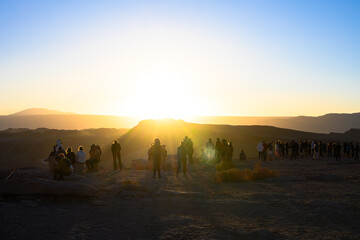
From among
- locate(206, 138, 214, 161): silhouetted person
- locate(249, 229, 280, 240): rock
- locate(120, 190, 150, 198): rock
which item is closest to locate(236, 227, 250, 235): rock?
locate(249, 229, 280, 240): rock

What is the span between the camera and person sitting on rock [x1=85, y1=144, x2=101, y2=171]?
734 inches

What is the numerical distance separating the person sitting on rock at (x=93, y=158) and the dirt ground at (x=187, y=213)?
6.18 meters

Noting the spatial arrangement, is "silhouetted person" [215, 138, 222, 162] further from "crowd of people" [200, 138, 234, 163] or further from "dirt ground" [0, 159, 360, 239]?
"dirt ground" [0, 159, 360, 239]

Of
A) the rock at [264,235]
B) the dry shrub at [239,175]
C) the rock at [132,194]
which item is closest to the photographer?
the rock at [264,235]

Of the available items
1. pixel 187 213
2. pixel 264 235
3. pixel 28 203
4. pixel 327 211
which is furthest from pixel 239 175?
pixel 28 203

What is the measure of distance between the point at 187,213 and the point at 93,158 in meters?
10.5

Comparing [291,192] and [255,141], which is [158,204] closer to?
[291,192]

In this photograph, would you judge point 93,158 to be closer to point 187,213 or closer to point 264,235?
point 187,213

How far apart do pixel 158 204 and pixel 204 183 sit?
5146mm

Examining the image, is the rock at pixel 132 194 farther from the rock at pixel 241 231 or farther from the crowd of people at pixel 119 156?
the rock at pixel 241 231

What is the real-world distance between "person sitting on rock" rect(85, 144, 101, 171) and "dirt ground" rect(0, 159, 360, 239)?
6180 mm

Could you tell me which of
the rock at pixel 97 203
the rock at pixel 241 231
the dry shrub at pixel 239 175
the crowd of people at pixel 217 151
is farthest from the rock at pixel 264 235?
the crowd of people at pixel 217 151

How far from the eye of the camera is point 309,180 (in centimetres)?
1606

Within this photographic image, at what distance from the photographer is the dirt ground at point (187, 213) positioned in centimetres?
767
